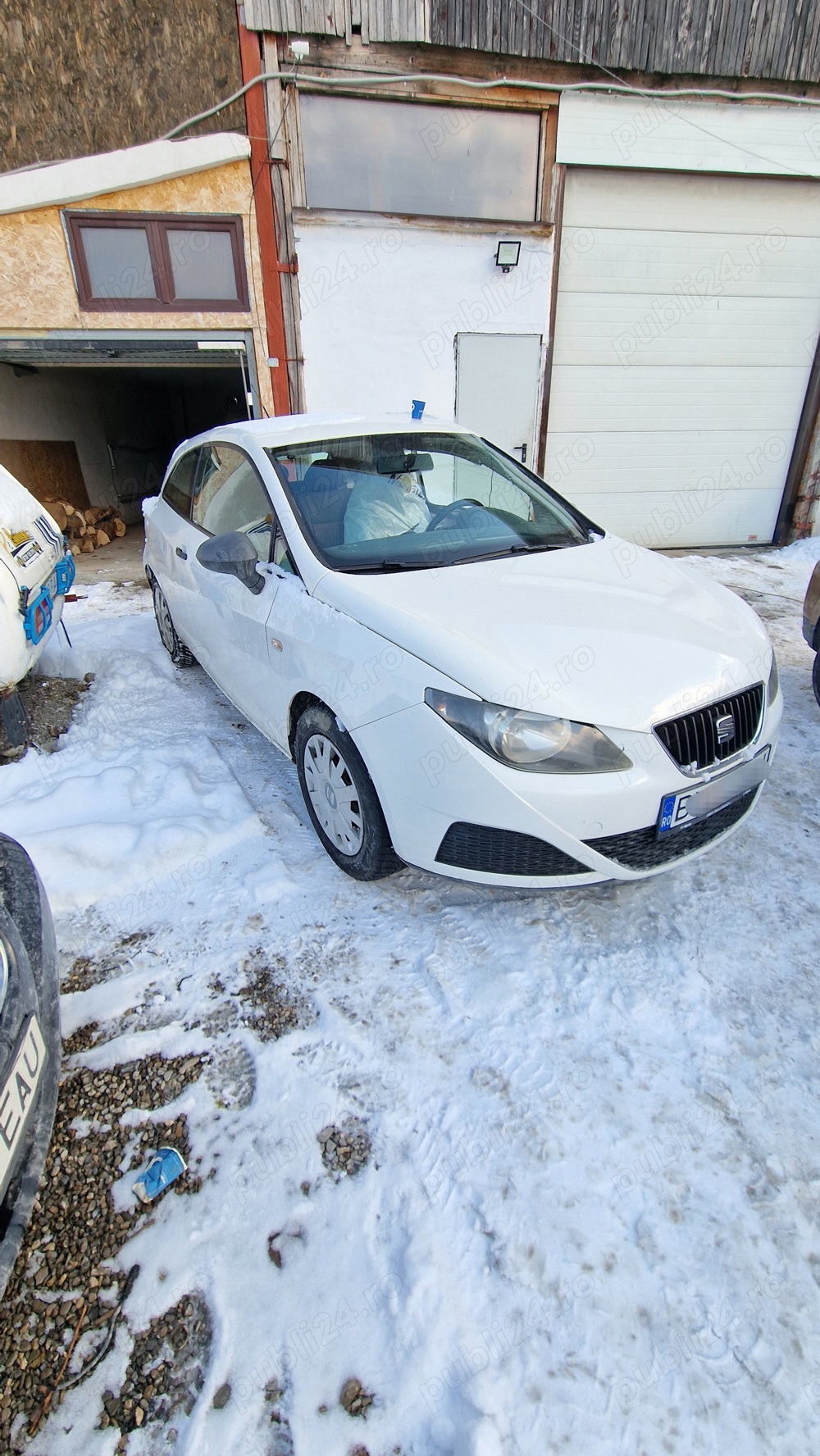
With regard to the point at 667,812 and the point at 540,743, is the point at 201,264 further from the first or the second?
the point at 667,812

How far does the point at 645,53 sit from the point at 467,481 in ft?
22.5

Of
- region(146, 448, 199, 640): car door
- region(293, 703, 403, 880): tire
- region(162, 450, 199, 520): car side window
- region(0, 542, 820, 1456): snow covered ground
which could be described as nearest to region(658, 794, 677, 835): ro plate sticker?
region(0, 542, 820, 1456): snow covered ground

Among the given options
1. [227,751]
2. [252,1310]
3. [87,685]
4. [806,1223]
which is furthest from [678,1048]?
[87,685]

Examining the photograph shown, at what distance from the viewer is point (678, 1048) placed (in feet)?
6.15

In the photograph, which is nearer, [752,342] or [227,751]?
[227,751]

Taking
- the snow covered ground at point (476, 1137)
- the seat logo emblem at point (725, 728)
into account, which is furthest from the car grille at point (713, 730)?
the snow covered ground at point (476, 1137)

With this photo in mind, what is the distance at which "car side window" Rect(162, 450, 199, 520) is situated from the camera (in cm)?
375

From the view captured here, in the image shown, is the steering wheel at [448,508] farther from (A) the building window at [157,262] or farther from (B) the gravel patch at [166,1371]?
(A) the building window at [157,262]

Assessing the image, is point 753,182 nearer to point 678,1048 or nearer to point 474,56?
point 474,56

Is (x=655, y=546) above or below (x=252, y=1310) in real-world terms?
below

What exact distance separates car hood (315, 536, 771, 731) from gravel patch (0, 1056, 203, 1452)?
4.68 ft

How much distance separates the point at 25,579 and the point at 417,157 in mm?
6092

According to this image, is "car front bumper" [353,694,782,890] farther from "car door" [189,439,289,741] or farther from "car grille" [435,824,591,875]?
"car door" [189,439,289,741]

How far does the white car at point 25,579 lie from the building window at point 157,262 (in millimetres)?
3802
